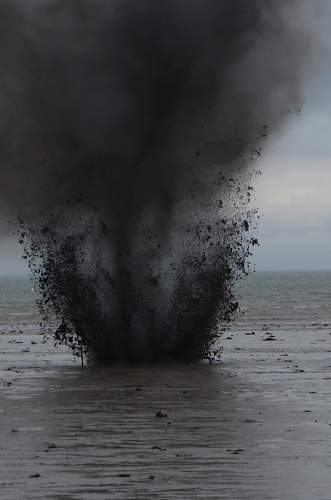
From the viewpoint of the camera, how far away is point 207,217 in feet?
81.0

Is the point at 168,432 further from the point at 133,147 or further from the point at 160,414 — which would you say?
the point at 133,147

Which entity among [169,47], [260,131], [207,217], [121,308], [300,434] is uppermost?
[169,47]

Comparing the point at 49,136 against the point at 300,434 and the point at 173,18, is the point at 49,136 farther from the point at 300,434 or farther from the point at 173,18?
the point at 300,434

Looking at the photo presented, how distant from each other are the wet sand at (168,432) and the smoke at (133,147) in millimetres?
1786

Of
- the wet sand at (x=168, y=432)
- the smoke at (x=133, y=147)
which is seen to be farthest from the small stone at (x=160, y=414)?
the smoke at (x=133, y=147)

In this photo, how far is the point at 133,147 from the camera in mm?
24125

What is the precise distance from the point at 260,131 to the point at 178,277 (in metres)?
3.69

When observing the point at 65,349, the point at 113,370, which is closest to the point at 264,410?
the point at 113,370

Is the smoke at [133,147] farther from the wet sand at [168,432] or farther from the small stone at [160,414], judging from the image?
the small stone at [160,414]

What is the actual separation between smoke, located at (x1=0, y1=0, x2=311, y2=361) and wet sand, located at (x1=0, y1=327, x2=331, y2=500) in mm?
1786

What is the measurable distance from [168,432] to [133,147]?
36.2 feet

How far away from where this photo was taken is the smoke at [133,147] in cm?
2381

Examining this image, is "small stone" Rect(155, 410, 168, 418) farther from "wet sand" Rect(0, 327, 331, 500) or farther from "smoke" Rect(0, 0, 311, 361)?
"smoke" Rect(0, 0, 311, 361)

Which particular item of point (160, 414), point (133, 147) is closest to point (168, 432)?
point (160, 414)
